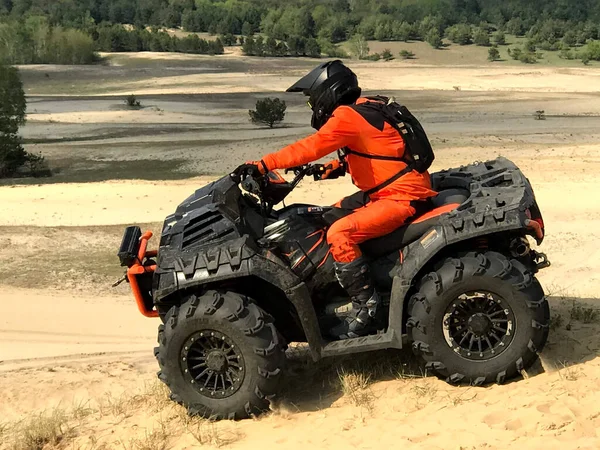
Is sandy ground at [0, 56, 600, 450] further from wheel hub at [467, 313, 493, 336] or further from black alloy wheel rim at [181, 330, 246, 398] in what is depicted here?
wheel hub at [467, 313, 493, 336]

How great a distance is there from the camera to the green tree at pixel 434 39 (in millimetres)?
95062

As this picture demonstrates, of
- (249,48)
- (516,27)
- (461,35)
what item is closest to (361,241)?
(249,48)

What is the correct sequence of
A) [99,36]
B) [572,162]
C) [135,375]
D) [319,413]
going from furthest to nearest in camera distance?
[99,36], [572,162], [135,375], [319,413]

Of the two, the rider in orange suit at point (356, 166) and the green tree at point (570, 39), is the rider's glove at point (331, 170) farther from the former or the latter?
the green tree at point (570, 39)

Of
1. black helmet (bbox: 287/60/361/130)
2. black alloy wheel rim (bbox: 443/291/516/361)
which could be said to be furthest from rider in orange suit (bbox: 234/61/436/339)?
black alloy wheel rim (bbox: 443/291/516/361)

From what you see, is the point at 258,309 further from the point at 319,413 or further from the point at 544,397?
the point at 544,397

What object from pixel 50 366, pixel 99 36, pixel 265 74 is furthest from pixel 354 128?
pixel 99 36

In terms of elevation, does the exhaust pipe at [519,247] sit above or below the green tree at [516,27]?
below

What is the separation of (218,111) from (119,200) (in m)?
27.6

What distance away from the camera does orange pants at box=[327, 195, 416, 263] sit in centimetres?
540

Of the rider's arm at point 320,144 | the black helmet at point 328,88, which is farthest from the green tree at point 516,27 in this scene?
the rider's arm at point 320,144

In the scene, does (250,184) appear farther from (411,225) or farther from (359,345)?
(359,345)

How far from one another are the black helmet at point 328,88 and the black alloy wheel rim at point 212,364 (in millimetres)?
1799

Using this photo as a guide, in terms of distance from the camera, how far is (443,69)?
72.9 m
